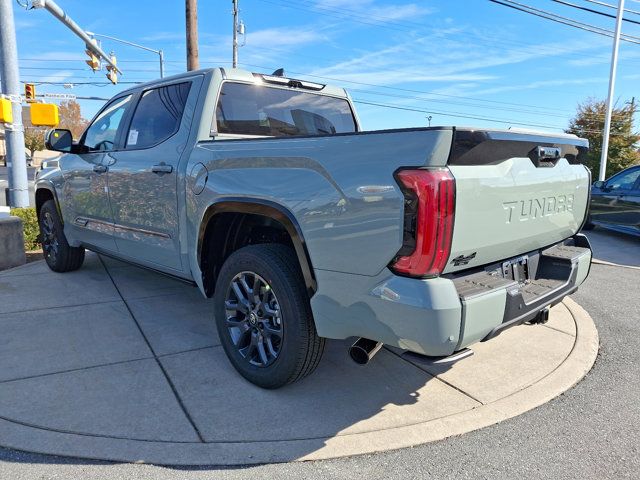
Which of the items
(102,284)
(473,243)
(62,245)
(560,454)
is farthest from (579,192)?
(62,245)

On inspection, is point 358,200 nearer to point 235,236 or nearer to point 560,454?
point 235,236

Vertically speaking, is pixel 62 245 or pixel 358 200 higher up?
pixel 358 200

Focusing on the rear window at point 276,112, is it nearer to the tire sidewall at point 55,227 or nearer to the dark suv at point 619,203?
the tire sidewall at point 55,227

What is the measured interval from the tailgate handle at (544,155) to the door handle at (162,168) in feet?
7.92

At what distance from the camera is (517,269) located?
9.17ft

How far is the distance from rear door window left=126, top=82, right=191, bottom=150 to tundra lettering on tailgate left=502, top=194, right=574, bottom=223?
247cm

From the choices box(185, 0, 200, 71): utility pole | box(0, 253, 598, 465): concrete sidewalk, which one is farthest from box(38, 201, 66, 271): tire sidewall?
box(185, 0, 200, 71): utility pole

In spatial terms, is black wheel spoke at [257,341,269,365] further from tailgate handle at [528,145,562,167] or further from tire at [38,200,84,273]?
tire at [38,200,84,273]

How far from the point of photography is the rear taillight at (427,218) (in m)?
2.07

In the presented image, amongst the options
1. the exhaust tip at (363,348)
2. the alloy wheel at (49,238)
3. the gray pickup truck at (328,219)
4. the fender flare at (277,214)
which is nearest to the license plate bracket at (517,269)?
the gray pickup truck at (328,219)

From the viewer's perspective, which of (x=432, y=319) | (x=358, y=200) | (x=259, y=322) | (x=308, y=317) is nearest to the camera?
(x=432, y=319)

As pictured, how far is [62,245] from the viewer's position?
5578 mm

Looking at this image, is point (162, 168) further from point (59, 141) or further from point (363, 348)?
point (363, 348)

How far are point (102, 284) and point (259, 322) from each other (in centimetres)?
310
